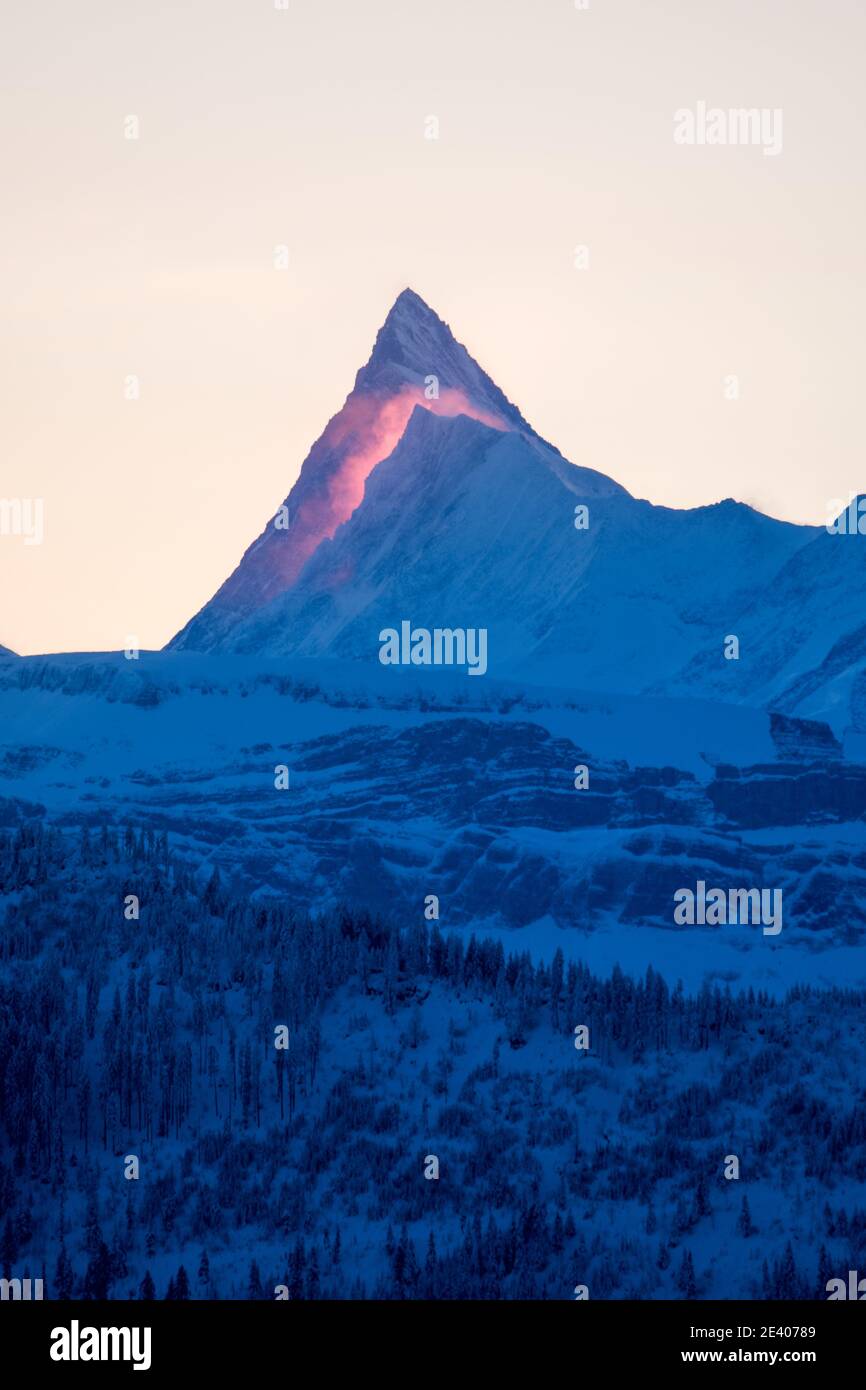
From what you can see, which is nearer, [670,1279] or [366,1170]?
[670,1279]
